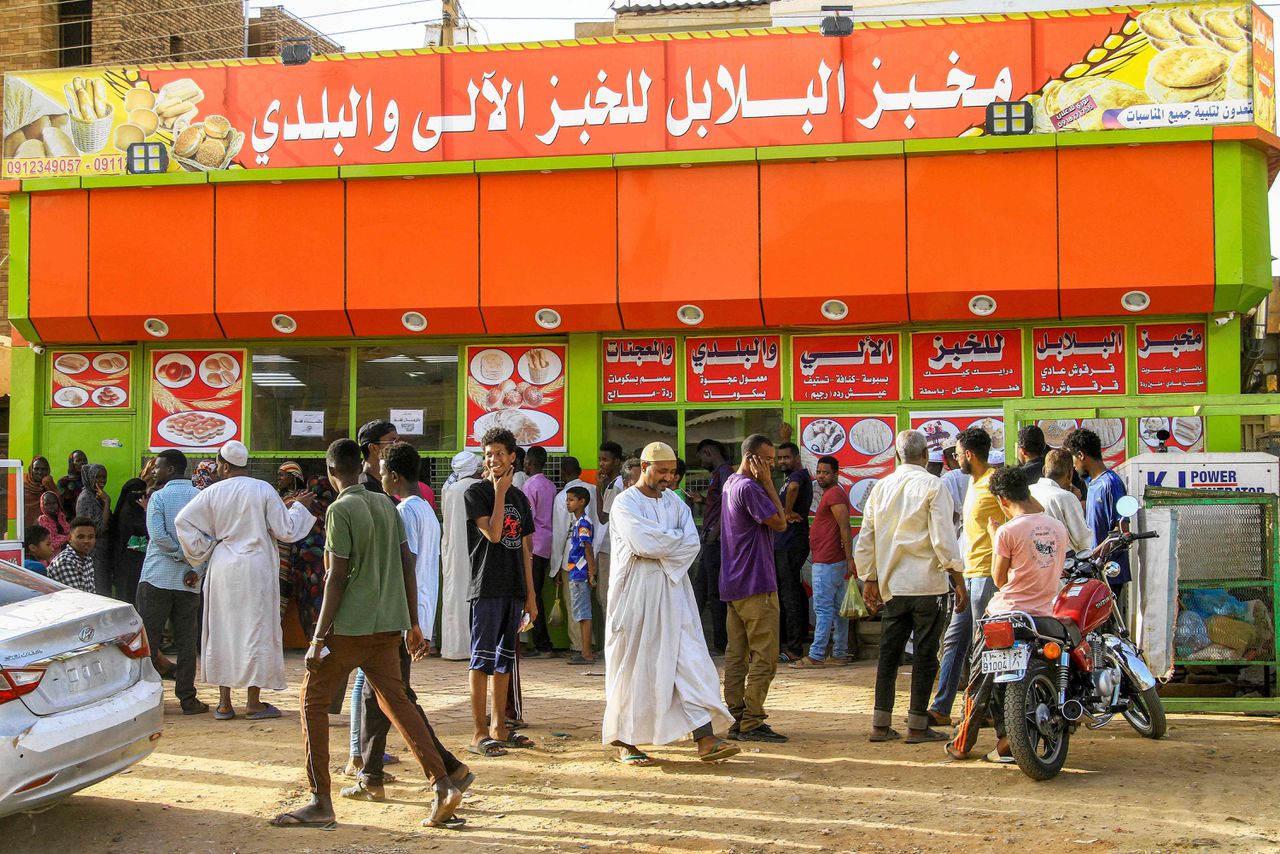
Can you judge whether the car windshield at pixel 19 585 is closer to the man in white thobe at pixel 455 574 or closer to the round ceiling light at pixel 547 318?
the man in white thobe at pixel 455 574

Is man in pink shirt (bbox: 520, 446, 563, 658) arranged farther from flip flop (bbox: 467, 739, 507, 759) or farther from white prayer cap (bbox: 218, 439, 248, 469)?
flip flop (bbox: 467, 739, 507, 759)

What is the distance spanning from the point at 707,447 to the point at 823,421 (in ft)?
3.66

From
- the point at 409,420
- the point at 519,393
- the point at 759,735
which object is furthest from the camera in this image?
the point at 409,420

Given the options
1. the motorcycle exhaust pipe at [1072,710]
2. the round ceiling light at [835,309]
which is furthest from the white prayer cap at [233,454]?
the round ceiling light at [835,309]

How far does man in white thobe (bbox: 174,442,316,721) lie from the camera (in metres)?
8.72

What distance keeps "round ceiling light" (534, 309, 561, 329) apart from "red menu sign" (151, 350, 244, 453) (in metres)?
3.21

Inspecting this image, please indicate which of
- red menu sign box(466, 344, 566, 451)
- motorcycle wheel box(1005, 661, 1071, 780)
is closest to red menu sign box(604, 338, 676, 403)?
red menu sign box(466, 344, 566, 451)

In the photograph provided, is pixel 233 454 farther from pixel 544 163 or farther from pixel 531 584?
pixel 544 163

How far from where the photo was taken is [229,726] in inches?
341

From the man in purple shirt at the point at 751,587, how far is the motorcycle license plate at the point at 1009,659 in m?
1.45

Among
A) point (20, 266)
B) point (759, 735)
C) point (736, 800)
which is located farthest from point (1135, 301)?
point (20, 266)

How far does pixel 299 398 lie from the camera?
13516 mm

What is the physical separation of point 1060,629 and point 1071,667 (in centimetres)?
30

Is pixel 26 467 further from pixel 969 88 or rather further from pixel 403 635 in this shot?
pixel 969 88
